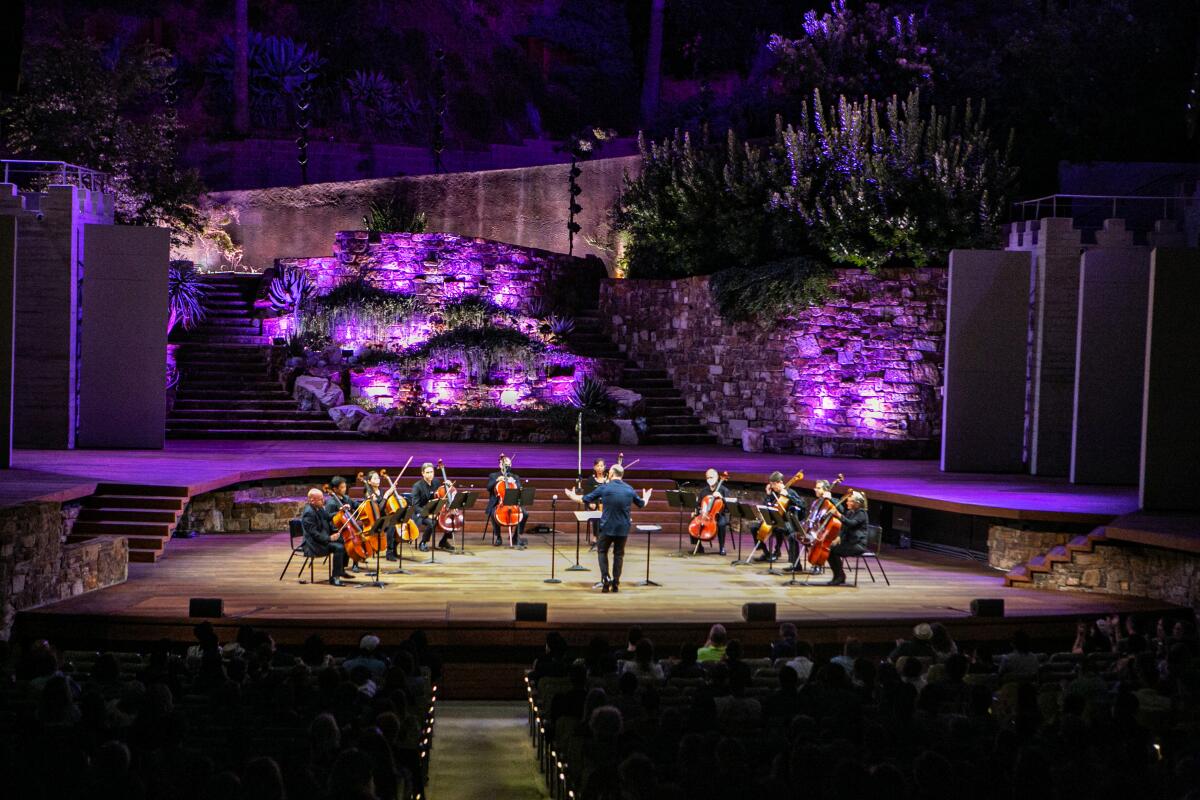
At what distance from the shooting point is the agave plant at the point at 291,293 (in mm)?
25297

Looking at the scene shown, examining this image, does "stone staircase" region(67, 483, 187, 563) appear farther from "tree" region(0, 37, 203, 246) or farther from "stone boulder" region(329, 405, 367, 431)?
"tree" region(0, 37, 203, 246)

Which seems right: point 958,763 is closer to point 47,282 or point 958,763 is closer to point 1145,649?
point 1145,649

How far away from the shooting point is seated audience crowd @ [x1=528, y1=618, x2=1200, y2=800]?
A: 5.50m

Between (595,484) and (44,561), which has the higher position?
(595,484)

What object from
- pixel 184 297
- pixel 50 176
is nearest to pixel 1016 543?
pixel 184 297

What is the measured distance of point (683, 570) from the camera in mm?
14750

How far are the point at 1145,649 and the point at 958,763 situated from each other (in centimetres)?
369

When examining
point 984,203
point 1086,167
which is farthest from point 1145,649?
point 1086,167

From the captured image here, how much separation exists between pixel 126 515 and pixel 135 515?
103 mm

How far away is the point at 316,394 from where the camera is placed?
23875 mm

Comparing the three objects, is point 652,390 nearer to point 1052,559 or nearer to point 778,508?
point 778,508

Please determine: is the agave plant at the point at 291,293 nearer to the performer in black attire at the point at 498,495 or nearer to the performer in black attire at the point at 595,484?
the performer in black attire at the point at 498,495

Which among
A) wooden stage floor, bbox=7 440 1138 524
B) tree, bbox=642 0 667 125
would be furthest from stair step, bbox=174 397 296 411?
tree, bbox=642 0 667 125

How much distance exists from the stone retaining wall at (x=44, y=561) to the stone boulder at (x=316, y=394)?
10.5 m
